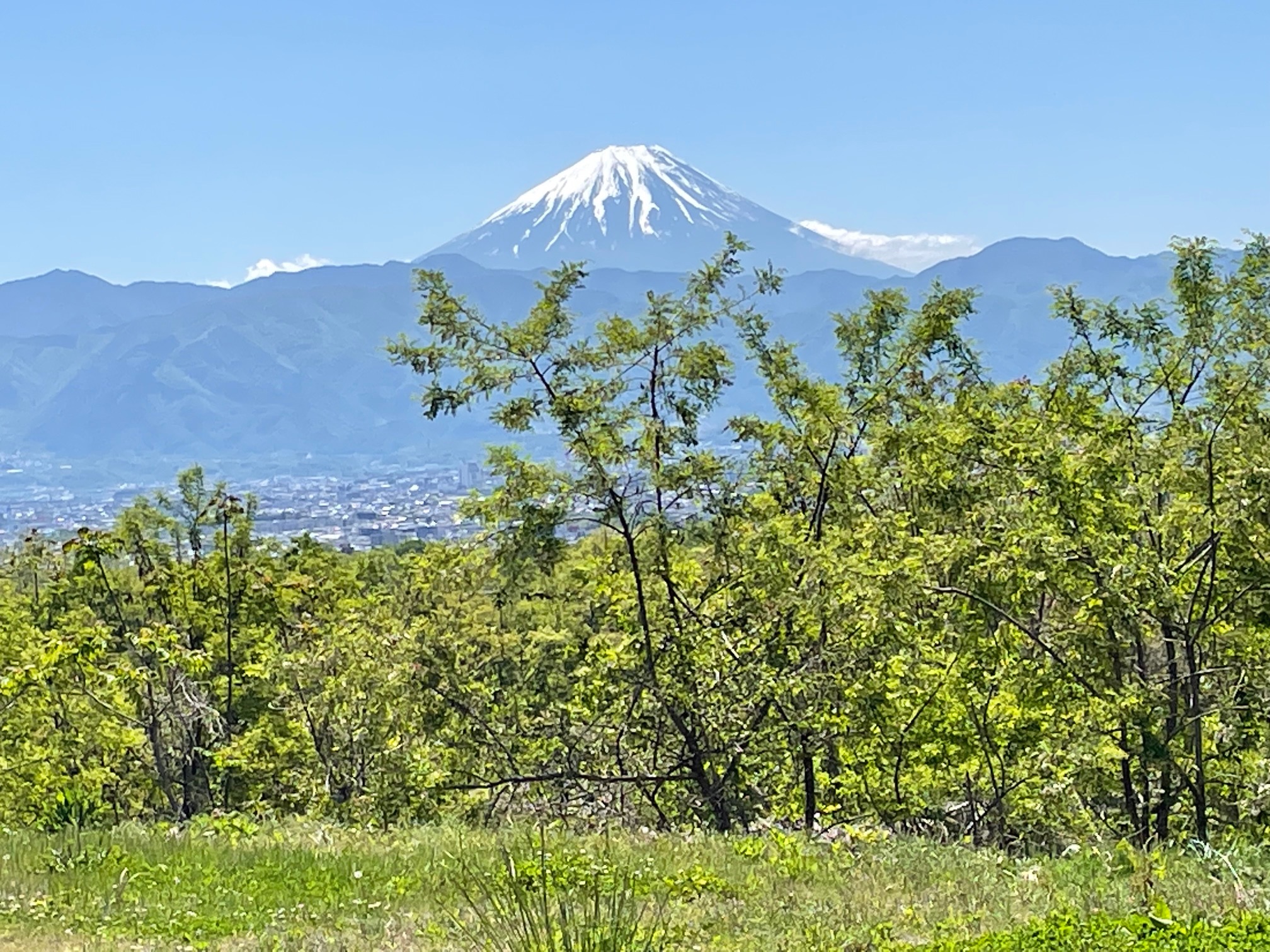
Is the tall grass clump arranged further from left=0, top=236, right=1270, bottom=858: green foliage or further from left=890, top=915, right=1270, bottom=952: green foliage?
left=0, top=236, right=1270, bottom=858: green foliage

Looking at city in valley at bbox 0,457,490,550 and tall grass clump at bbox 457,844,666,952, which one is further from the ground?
tall grass clump at bbox 457,844,666,952

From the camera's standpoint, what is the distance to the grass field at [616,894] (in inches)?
186

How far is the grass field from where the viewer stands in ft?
15.5

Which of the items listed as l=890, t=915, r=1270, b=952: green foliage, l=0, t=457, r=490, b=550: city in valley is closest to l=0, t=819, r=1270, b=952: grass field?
l=890, t=915, r=1270, b=952: green foliage

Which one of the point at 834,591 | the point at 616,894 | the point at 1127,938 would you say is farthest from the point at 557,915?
the point at 834,591

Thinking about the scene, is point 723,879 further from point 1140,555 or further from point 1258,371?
point 1258,371

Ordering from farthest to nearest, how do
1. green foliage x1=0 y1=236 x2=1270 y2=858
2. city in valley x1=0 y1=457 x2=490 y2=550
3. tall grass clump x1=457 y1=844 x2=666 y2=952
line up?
city in valley x1=0 y1=457 x2=490 y2=550, green foliage x1=0 y1=236 x2=1270 y2=858, tall grass clump x1=457 y1=844 x2=666 y2=952

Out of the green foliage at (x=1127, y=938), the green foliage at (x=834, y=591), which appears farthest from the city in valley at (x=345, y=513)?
the green foliage at (x=1127, y=938)

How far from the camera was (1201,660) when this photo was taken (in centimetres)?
1024

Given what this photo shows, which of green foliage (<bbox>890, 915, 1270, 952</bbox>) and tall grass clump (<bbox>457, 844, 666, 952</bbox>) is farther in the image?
tall grass clump (<bbox>457, 844, 666, 952</bbox>)

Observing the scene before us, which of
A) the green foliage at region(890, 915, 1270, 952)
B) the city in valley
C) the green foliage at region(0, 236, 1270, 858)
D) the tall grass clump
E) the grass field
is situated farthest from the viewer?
the city in valley

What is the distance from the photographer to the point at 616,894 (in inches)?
214

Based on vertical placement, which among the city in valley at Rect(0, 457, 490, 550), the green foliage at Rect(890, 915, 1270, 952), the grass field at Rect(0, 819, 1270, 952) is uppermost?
the green foliage at Rect(890, 915, 1270, 952)

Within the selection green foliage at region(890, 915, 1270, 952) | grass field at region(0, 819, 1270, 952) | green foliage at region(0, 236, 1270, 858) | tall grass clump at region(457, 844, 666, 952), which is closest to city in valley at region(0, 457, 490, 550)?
green foliage at region(0, 236, 1270, 858)
